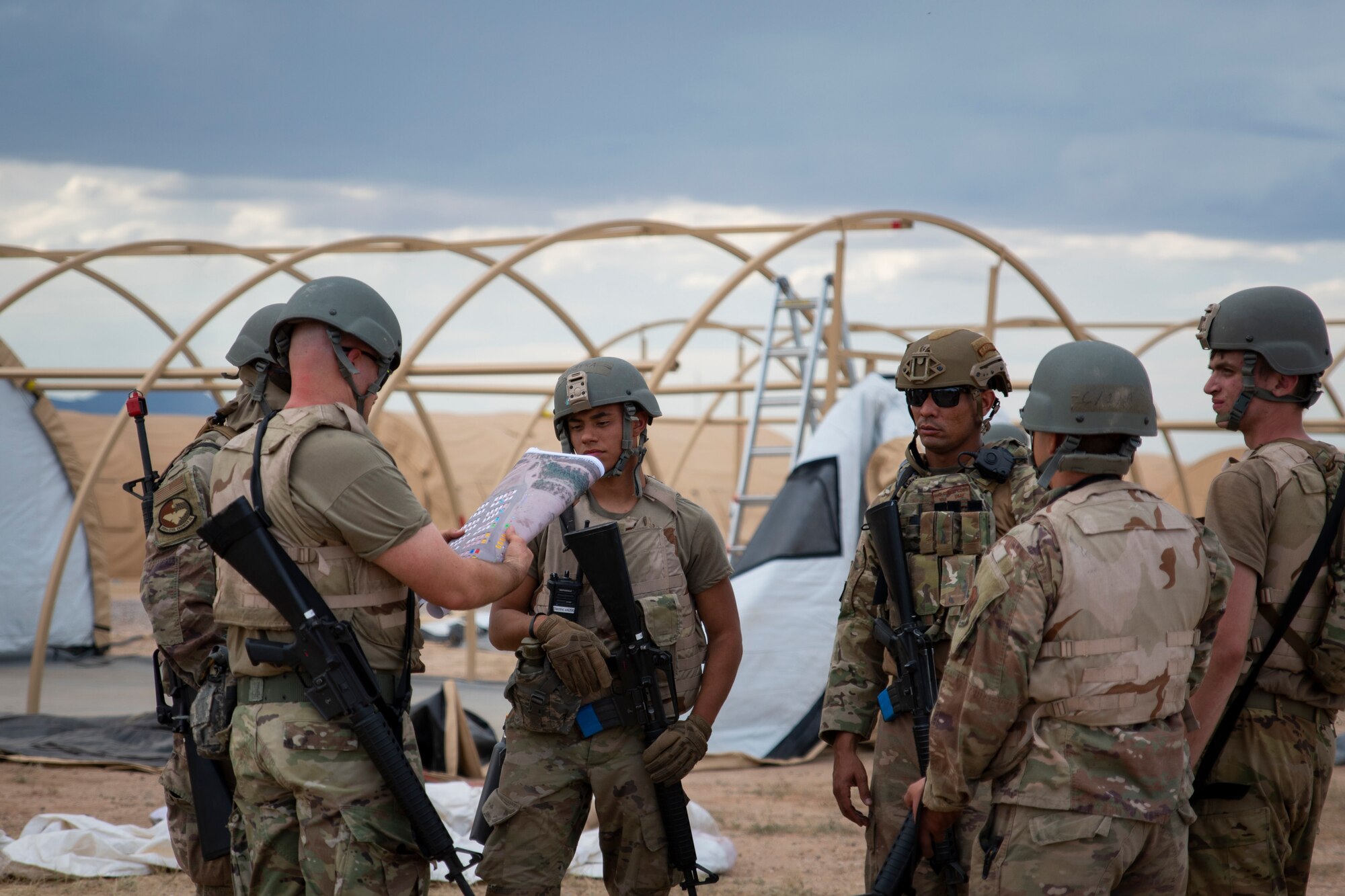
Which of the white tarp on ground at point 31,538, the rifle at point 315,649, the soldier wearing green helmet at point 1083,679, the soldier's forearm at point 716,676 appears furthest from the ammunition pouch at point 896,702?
the white tarp on ground at point 31,538

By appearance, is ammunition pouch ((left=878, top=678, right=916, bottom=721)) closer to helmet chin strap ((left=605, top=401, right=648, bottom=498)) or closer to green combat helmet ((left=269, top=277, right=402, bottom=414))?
helmet chin strap ((left=605, top=401, right=648, bottom=498))

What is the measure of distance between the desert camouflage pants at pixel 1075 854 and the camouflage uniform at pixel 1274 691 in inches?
26.1

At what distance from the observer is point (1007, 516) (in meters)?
3.49

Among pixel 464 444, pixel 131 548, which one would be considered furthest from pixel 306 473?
pixel 464 444

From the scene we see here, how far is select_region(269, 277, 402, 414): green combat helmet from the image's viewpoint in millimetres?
2822

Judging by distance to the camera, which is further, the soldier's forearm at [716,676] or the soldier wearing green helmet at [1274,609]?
the soldier's forearm at [716,676]

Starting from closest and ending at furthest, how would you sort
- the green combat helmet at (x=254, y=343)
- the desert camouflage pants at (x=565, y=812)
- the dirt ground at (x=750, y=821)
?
the desert camouflage pants at (x=565, y=812) → the green combat helmet at (x=254, y=343) → the dirt ground at (x=750, y=821)

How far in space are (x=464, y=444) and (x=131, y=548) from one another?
34.9ft

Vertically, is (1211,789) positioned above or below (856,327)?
below

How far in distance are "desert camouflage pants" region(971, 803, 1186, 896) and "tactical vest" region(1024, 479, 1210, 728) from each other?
208 mm

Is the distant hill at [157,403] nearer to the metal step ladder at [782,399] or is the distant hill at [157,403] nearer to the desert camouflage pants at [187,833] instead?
the metal step ladder at [782,399]

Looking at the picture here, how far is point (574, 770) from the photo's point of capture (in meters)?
3.28

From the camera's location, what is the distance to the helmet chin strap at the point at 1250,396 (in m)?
3.26

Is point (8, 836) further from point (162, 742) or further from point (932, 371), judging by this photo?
point (932, 371)
